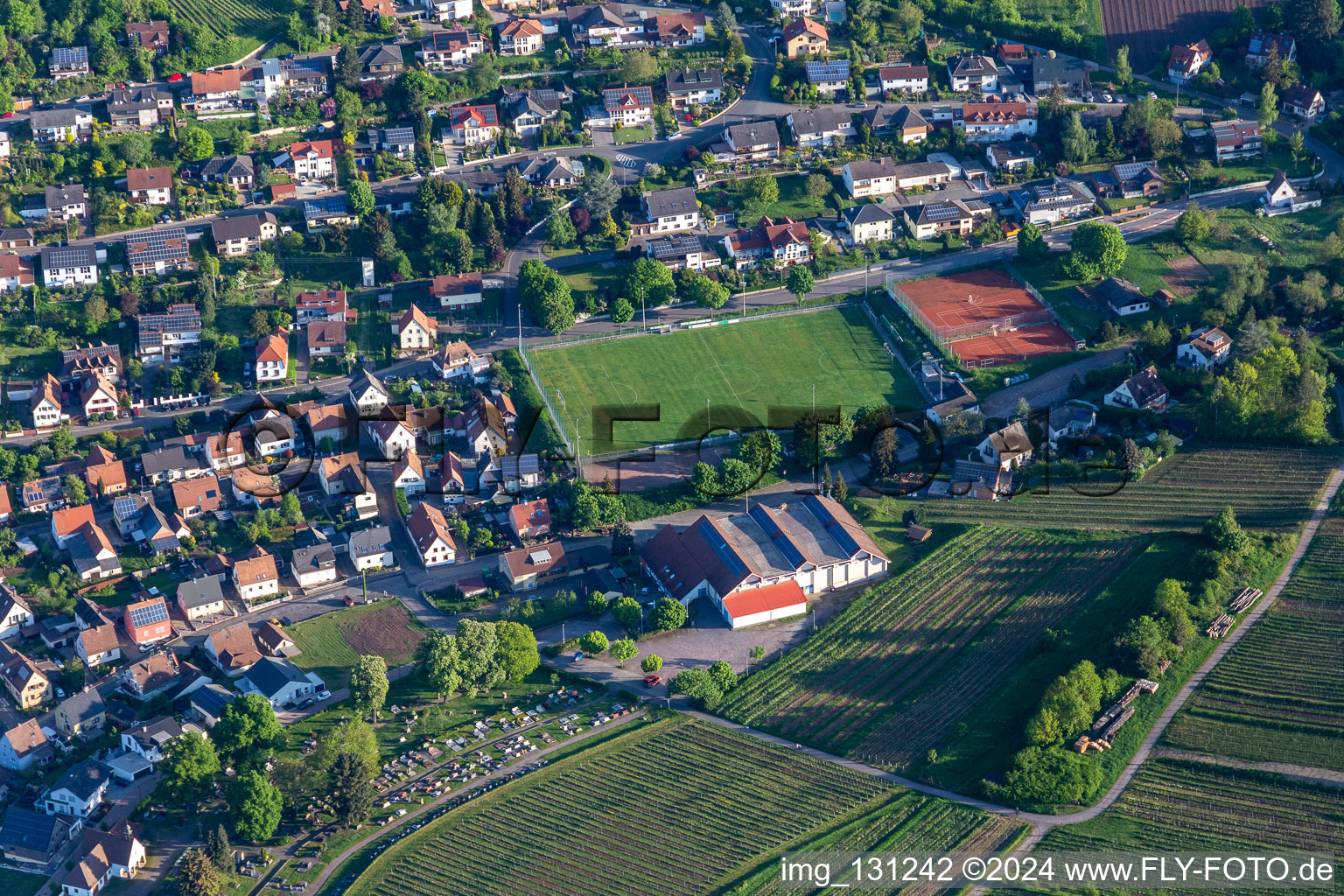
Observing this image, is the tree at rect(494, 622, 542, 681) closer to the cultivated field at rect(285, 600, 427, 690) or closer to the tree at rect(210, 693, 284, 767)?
the cultivated field at rect(285, 600, 427, 690)

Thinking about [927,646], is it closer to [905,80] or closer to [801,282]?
[801,282]

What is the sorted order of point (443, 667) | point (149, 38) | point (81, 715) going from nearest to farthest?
point (81, 715) < point (443, 667) < point (149, 38)

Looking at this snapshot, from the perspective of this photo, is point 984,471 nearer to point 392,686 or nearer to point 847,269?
point 847,269

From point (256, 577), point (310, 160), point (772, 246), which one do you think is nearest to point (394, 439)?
point (256, 577)

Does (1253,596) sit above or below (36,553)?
below

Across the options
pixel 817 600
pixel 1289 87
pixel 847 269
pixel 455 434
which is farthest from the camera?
pixel 1289 87

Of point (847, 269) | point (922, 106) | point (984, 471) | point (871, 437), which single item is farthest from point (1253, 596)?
point (922, 106)

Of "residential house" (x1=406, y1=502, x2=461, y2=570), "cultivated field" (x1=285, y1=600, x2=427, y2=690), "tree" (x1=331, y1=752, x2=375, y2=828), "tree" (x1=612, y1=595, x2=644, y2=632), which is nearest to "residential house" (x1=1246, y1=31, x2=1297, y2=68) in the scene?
"tree" (x1=612, y1=595, x2=644, y2=632)
